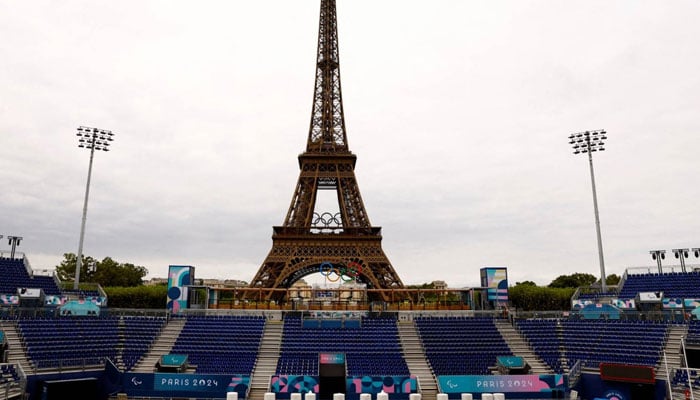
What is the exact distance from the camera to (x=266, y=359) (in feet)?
103

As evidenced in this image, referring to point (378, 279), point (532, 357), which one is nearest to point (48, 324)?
point (378, 279)

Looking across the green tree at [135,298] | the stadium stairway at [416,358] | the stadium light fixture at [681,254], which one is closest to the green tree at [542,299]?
the stadium light fixture at [681,254]

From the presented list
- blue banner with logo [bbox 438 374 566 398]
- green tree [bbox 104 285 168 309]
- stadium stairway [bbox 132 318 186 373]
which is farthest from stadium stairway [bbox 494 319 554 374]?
green tree [bbox 104 285 168 309]

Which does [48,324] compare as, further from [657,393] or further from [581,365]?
[657,393]

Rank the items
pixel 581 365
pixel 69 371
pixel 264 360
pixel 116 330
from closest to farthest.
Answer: pixel 69 371 < pixel 581 365 < pixel 264 360 < pixel 116 330

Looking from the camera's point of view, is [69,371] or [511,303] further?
[511,303]

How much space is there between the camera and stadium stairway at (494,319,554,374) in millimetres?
29984

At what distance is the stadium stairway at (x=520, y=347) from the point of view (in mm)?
29984

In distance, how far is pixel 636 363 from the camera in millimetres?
28109

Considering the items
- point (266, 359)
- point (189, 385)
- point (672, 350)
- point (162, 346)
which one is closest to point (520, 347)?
point (672, 350)

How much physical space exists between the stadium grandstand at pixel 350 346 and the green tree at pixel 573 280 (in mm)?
49329

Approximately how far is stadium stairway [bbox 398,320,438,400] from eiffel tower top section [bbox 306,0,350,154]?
2595 centimetres

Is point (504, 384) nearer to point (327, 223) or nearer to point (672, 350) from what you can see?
point (672, 350)

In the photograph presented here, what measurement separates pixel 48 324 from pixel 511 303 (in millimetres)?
60969
